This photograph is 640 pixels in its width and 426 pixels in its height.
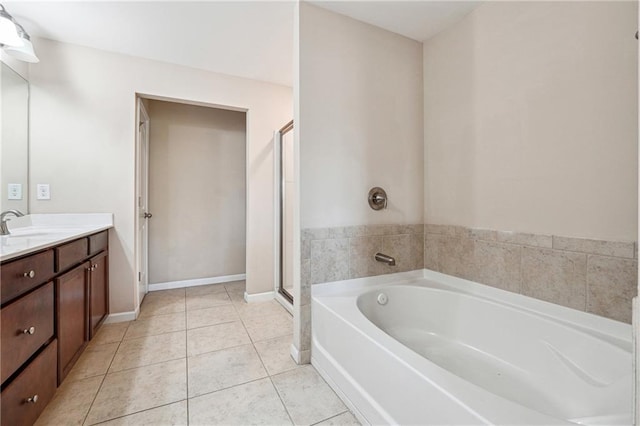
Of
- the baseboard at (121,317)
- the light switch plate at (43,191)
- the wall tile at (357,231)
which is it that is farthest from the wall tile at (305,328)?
the light switch plate at (43,191)

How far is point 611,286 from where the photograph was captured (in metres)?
1.18

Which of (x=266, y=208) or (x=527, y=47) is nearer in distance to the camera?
(x=527, y=47)

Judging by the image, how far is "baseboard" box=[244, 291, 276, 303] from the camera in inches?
109

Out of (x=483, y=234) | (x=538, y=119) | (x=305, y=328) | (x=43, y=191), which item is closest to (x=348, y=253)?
(x=305, y=328)

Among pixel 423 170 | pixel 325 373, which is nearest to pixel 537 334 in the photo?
pixel 325 373

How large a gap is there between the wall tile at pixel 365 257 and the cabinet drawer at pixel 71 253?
5.35ft

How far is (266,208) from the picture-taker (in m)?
2.84

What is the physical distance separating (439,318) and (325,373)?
81cm

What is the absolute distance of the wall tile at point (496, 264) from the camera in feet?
5.04

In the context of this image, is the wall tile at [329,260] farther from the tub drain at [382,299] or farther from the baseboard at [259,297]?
the baseboard at [259,297]

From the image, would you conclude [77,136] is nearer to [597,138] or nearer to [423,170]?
[423,170]

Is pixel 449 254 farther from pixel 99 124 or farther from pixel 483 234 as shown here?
pixel 99 124

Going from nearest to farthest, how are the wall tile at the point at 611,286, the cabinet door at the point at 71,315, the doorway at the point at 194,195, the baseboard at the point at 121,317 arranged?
the wall tile at the point at 611,286 → the cabinet door at the point at 71,315 → the baseboard at the point at 121,317 → the doorway at the point at 194,195

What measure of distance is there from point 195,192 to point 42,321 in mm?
2232
